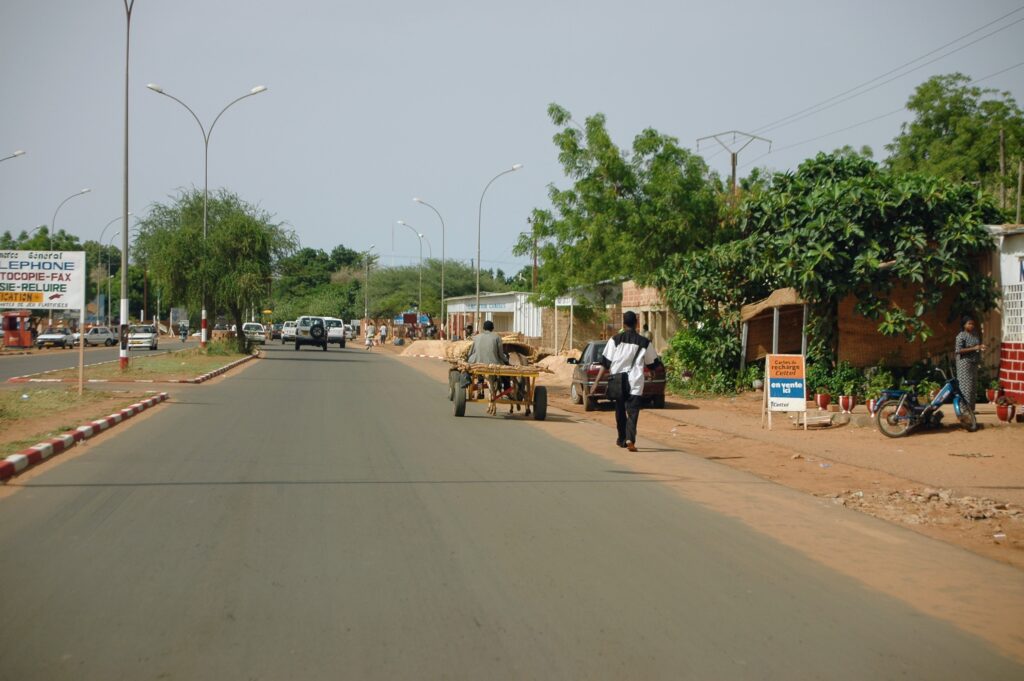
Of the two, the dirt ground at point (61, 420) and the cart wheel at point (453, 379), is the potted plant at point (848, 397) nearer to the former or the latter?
the cart wheel at point (453, 379)

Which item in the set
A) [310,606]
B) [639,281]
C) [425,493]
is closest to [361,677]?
[310,606]

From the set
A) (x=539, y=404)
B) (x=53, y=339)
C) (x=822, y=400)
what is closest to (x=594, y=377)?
(x=539, y=404)

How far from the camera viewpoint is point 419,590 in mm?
6066

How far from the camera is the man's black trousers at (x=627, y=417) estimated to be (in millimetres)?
13297

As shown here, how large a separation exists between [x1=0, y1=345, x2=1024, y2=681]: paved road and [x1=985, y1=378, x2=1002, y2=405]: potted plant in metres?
9.27

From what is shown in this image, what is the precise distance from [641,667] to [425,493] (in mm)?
5053

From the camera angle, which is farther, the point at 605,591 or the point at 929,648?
the point at 605,591

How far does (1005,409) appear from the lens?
15.9 meters

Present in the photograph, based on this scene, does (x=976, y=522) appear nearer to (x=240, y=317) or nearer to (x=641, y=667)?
(x=641, y=667)

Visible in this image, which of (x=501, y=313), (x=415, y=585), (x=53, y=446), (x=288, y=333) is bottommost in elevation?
(x=415, y=585)

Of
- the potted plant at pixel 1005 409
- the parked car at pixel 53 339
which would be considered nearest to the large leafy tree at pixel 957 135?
the potted plant at pixel 1005 409

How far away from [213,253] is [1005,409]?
3668 centimetres

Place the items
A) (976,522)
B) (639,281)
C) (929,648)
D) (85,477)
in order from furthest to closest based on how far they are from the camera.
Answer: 1. (639,281)
2. (85,477)
3. (976,522)
4. (929,648)

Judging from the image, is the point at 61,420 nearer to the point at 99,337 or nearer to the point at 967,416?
the point at 967,416
